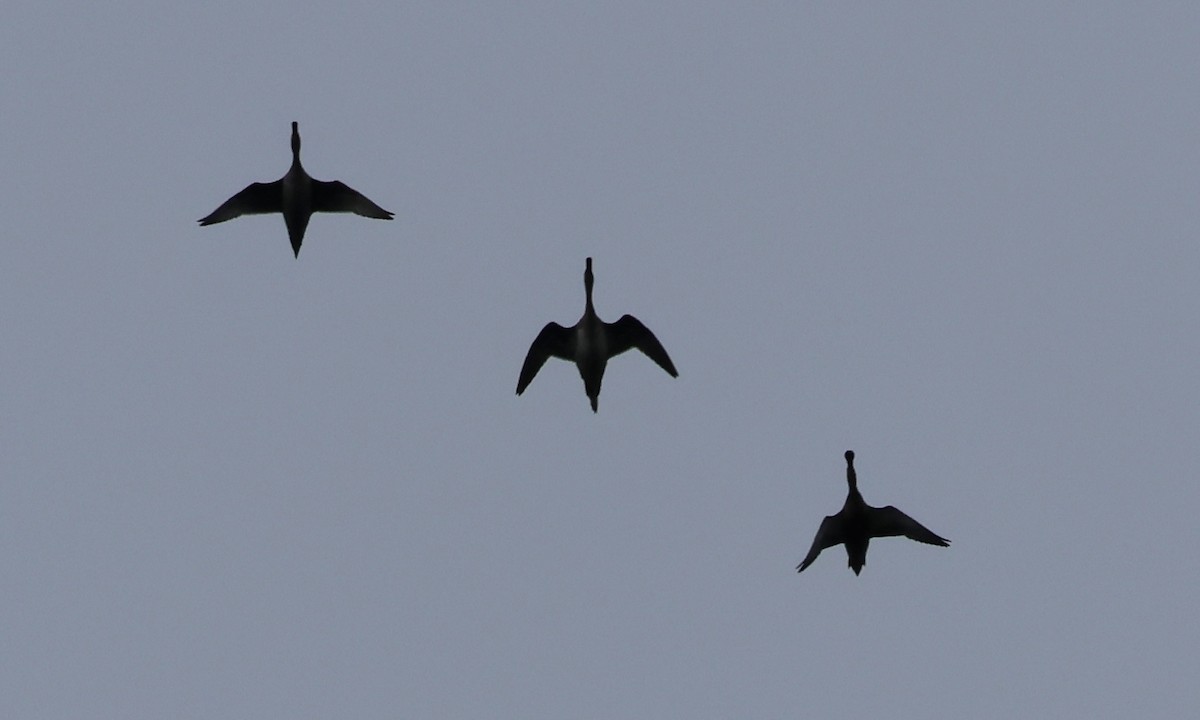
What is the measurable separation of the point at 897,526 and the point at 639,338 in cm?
432

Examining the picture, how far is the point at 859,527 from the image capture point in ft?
69.4

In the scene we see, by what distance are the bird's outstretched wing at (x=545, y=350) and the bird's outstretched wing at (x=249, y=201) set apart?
169 inches

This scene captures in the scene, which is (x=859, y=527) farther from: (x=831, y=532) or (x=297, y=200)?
(x=297, y=200)

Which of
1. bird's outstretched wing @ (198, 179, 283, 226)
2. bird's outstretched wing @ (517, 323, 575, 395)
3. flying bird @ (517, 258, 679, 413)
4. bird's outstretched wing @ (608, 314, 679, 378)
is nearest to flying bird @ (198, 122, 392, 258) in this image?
bird's outstretched wing @ (198, 179, 283, 226)

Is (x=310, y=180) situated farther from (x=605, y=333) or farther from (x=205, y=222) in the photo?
(x=605, y=333)

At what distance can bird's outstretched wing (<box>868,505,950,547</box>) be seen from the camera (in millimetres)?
21188

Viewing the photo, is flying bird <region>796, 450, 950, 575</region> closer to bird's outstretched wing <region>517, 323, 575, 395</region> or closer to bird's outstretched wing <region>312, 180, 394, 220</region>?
bird's outstretched wing <region>517, 323, 575, 395</region>

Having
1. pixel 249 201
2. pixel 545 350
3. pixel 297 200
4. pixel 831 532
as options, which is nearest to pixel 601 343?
pixel 545 350

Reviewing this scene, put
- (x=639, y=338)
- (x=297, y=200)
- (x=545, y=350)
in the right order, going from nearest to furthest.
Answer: (x=639, y=338), (x=545, y=350), (x=297, y=200)

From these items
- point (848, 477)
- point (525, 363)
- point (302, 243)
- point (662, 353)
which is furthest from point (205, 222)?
point (848, 477)

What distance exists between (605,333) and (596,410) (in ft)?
3.57

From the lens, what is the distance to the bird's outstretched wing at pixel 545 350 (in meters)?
22.2

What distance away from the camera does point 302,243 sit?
22.5 m

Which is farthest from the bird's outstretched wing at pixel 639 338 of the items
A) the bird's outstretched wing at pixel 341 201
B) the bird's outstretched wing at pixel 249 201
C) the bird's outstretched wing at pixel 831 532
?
the bird's outstretched wing at pixel 249 201
